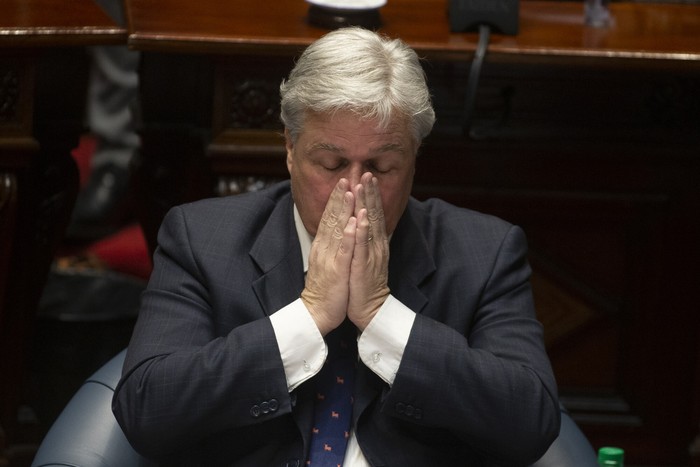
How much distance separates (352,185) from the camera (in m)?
2.22

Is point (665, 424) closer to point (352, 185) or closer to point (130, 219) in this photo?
point (352, 185)

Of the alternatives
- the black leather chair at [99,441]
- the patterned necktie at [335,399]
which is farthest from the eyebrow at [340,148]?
the black leather chair at [99,441]

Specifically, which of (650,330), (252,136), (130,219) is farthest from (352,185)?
(130,219)

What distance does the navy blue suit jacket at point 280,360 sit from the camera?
2170 mm

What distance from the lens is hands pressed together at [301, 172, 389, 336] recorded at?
219 centimetres

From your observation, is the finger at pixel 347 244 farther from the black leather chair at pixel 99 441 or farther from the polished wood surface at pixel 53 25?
the polished wood surface at pixel 53 25

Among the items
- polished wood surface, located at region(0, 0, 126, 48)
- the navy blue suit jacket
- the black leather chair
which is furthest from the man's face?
polished wood surface, located at region(0, 0, 126, 48)

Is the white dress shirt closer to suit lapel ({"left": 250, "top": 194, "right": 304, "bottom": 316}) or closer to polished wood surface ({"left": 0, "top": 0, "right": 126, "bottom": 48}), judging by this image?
suit lapel ({"left": 250, "top": 194, "right": 304, "bottom": 316})

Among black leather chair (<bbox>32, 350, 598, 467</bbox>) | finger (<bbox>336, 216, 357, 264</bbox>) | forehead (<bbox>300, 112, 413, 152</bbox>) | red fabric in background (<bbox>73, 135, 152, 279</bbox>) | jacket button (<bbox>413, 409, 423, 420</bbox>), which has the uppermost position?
forehead (<bbox>300, 112, 413, 152</bbox>)

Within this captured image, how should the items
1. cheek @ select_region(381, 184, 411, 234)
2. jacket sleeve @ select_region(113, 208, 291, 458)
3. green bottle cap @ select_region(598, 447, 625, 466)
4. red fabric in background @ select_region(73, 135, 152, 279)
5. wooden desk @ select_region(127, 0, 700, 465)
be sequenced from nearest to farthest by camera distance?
jacket sleeve @ select_region(113, 208, 291, 458), cheek @ select_region(381, 184, 411, 234), green bottle cap @ select_region(598, 447, 625, 466), wooden desk @ select_region(127, 0, 700, 465), red fabric in background @ select_region(73, 135, 152, 279)

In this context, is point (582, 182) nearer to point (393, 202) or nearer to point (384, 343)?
point (393, 202)

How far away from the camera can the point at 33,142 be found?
294cm

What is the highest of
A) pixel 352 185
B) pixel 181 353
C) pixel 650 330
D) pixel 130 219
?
pixel 352 185

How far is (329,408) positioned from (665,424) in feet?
4.68
